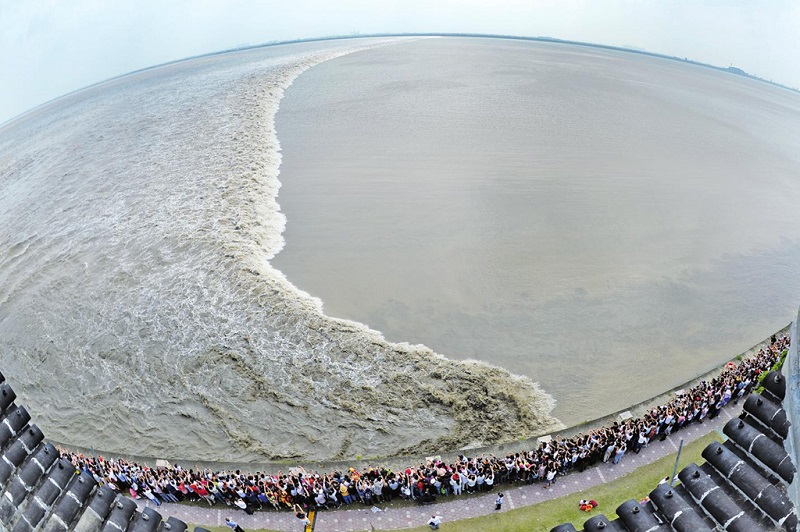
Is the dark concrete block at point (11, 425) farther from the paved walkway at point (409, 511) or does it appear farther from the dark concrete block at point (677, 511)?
the dark concrete block at point (677, 511)

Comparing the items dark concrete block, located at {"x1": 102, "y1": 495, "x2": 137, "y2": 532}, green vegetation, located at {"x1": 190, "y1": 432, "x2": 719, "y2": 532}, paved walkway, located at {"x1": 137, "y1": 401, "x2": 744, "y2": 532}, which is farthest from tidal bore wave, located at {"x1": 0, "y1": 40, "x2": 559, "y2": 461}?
dark concrete block, located at {"x1": 102, "y1": 495, "x2": 137, "y2": 532}

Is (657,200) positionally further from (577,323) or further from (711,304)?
(577,323)

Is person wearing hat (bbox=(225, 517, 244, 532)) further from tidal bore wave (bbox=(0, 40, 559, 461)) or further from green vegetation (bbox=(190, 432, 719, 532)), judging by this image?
tidal bore wave (bbox=(0, 40, 559, 461))

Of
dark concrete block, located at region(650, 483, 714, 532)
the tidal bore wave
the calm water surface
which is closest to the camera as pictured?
dark concrete block, located at region(650, 483, 714, 532)

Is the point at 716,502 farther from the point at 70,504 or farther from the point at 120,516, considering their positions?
the point at 70,504

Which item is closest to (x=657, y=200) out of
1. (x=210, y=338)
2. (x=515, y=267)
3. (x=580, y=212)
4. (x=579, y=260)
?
(x=580, y=212)

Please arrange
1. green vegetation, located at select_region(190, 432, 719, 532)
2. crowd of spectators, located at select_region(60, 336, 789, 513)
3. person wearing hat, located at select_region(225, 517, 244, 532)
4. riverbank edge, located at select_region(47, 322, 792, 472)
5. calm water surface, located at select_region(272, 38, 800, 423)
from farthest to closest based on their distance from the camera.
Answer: calm water surface, located at select_region(272, 38, 800, 423) < riverbank edge, located at select_region(47, 322, 792, 472) < crowd of spectators, located at select_region(60, 336, 789, 513) < person wearing hat, located at select_region(225, 517, 244, 532) < green vegetation, located at select_region(190, 432, 719, 532)
